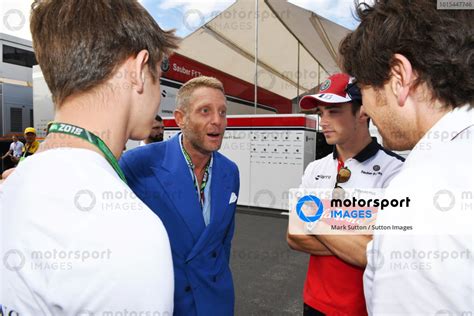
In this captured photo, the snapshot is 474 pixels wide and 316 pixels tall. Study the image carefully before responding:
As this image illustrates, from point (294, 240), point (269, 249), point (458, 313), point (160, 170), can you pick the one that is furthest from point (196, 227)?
point (269, 249)

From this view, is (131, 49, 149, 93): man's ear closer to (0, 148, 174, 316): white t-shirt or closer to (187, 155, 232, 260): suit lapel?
(0, 148, 174, 316): white t-shirt

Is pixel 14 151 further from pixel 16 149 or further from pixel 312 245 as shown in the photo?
pixel 312 245

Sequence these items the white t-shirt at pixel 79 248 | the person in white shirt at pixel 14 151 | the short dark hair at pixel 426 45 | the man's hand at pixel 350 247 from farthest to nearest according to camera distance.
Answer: the person in white shirt at pixel 14 151
the man's hand at pixel 350 247
the short dark hair at pixel 426 45
the white t-shirt at pixel 79 248

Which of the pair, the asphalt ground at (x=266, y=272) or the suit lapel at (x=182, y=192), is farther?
the asphalt ground at (x=266, y=272)

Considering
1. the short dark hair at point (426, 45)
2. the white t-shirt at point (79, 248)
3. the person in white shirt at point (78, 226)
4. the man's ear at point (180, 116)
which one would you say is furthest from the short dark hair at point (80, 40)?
the man's ear at point (180, 116)

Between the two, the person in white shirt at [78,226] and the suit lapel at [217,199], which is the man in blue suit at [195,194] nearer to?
the suit lapel at [217,199]

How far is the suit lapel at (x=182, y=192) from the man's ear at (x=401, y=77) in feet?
3.70

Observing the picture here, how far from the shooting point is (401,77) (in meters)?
0.94

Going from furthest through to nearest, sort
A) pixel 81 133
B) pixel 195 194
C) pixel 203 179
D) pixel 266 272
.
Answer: pixel 266 272, pixel 203 179, pixel 195 194, pixel 81 133

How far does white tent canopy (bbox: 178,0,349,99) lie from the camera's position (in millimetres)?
9742

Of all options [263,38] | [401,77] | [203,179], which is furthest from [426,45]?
[263,38]

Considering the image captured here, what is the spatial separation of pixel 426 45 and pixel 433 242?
55cm

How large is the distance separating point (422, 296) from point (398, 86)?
1.85 feet

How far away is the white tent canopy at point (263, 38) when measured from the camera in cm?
974
